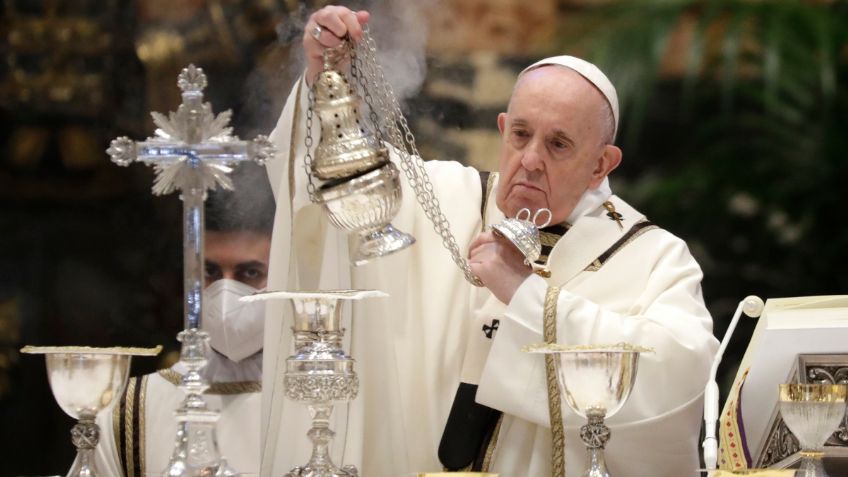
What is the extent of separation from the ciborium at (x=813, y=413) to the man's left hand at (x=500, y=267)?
88 centimetres

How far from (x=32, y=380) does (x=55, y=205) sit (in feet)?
2.32

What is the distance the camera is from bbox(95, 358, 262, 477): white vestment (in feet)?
15.4

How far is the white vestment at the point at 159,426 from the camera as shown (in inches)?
185

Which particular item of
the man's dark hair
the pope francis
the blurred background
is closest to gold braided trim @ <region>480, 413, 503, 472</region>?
the pope francis

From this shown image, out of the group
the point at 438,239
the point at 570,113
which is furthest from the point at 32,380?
the point at 570,113

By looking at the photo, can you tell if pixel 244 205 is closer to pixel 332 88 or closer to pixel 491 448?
pixel 491 448

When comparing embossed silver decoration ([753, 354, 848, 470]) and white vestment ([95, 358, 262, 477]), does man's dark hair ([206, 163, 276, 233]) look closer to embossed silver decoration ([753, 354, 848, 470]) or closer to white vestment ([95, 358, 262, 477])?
white vestment ([95, 358, 262, 477])

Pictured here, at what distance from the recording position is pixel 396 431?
3.96 meters

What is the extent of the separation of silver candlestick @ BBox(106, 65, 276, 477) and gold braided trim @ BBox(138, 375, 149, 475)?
190 cm

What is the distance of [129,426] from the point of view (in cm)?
479

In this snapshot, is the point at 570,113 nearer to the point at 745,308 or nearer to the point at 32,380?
the point at 745,308

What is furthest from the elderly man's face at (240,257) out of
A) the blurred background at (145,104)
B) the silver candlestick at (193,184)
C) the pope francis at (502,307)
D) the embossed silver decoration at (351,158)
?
the silver candlestick at (193,184)

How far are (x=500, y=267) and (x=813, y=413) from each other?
995 millimetres

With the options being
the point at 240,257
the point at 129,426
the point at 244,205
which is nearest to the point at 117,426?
the point at 129,426
